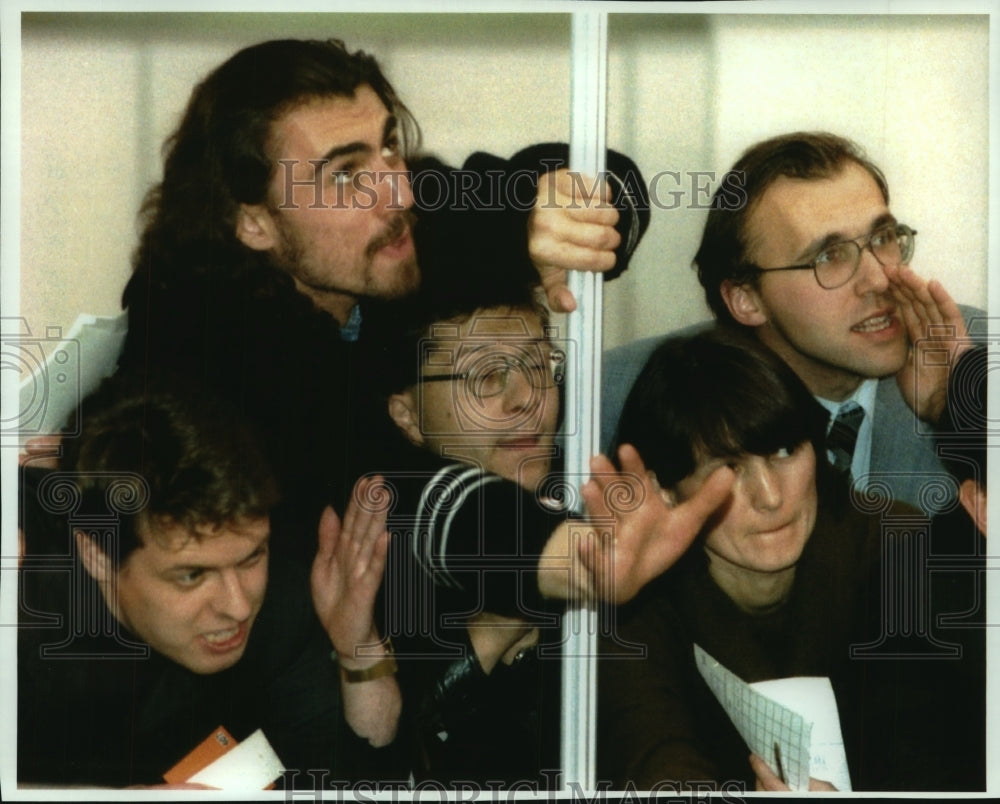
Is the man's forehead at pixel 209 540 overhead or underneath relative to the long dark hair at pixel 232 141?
underneath

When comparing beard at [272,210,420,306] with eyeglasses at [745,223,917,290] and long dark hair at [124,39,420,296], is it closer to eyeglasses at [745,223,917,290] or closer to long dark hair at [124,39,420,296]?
long dark hair at [124,39,420,296]

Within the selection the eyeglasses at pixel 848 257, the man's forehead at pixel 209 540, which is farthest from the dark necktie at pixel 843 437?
the man's forehead at pixel 209 540

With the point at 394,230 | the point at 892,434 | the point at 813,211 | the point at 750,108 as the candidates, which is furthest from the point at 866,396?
the point at 394,230

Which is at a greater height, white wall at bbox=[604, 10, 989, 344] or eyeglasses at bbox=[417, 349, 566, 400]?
white wall at bbox=[604, 10, 989, 344]

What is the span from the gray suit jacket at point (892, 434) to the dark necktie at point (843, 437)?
4cm

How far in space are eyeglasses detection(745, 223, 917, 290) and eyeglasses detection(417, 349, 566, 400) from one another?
44 centimetres

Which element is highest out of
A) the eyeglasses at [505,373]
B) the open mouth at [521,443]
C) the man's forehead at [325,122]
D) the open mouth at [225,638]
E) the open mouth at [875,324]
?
the man's forehead at [325,122]

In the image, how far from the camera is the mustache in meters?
2.59

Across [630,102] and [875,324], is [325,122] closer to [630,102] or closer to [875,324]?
[630,102]

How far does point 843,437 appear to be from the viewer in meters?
2.62

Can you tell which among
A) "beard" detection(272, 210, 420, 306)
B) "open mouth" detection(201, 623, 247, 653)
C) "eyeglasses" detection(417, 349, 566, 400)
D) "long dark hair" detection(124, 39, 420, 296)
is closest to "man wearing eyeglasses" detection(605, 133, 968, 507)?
"eyeglasses" detection(417, 349, 566, 400)

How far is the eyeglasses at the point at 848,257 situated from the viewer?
8.48 ft

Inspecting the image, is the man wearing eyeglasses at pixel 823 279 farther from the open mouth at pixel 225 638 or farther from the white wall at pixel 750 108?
the open mouth at pixel 225 638

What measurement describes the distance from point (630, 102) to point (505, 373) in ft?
1.96
